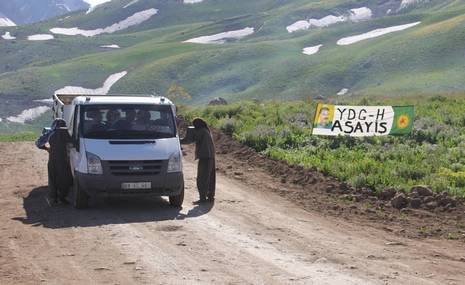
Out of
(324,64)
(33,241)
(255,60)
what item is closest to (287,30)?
(255,60)

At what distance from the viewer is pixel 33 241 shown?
11.4 meters

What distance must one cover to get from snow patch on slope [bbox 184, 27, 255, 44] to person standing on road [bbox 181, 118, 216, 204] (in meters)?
148

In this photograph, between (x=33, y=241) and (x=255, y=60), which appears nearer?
(x=33, y=241)

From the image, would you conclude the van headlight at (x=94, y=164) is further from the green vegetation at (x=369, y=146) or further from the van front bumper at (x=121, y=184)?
the green vegetation at (x=369, y=146)

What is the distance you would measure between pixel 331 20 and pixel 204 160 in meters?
162

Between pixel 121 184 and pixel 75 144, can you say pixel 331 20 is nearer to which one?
pixel 75 144

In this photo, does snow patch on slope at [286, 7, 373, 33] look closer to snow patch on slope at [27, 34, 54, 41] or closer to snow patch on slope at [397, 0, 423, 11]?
snow patch on slope at [397, 0, 423, 11]

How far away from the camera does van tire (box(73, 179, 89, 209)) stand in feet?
45.8

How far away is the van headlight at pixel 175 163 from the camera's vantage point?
13.9 meters

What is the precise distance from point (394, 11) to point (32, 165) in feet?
534

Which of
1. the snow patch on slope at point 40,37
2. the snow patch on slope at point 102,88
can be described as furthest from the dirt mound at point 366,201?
the snow patch on slope at point 40,37

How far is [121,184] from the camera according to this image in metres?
13.6

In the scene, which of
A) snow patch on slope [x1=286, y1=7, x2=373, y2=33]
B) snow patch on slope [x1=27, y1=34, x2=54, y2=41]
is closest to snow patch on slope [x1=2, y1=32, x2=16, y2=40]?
snow patch on slope [x1=27, y1=34, x2=54, y2=41]

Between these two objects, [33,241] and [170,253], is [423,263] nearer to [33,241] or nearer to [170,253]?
[170,253]
